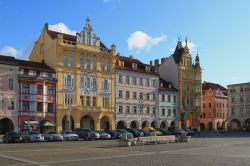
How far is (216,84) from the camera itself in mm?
128875

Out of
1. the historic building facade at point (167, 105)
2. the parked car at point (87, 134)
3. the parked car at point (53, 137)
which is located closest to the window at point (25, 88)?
the parked car at point (87, 134)

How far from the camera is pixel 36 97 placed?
2421 inches

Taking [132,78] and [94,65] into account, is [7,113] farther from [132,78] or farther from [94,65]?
[132,78]

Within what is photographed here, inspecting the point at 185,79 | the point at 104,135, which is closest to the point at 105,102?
the point at 104,135

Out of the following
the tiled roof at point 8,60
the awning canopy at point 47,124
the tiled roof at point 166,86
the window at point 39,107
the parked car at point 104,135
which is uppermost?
the tiled roof at point 8,60

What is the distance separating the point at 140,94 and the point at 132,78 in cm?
395

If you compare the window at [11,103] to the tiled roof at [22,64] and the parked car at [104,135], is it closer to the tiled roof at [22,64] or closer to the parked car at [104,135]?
the tiled roof at [22,64]

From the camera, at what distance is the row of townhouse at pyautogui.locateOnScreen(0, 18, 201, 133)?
61719mm

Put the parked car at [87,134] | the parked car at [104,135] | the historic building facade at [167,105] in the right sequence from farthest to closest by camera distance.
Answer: the historic building facade at [167,105], the parked car at [104,135], the parked car at [87,134]

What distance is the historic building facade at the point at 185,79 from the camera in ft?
288

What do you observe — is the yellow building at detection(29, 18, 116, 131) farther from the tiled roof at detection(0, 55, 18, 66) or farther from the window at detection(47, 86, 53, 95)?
the tiled roof at detection(0, 55, 18, 66)

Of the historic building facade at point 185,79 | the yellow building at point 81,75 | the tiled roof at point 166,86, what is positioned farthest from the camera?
the historic building facade at point 185,79

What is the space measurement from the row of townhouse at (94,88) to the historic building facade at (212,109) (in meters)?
29.5

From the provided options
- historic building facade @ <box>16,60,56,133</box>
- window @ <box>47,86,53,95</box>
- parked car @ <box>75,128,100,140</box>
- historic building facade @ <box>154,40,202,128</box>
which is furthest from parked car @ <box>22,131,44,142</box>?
historic building facade @ <box>154,40,202,128</box>
